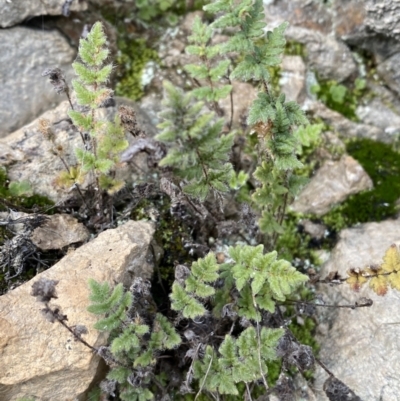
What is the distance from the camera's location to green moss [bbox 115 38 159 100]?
15.3ft

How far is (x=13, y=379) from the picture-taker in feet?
9.98

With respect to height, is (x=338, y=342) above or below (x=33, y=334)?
below

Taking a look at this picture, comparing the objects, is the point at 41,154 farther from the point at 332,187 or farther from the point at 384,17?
the point at 384,17

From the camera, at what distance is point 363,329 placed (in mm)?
3637

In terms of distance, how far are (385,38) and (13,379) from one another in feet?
14.5

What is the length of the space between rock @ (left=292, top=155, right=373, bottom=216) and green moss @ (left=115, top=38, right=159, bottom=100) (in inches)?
73.9

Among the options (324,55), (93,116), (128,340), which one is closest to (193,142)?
(93,116)

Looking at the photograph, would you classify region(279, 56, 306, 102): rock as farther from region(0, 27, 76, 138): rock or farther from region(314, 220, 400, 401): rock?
region(0, 27, 76, 138): rock

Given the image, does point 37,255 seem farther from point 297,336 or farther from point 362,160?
point 362,160

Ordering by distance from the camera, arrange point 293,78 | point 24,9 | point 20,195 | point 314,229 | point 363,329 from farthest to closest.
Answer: point 293,78 → point 24,9 → point 314,229 → point 20,195 → point 363,329

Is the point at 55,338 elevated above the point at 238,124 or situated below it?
below

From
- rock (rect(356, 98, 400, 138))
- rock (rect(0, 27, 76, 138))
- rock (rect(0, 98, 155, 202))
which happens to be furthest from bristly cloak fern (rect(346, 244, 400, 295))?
rock (rect(0, 27, 76, 138))

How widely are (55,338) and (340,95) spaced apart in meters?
3.47

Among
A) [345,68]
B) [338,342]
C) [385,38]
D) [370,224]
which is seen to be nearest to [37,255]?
[338,342]
